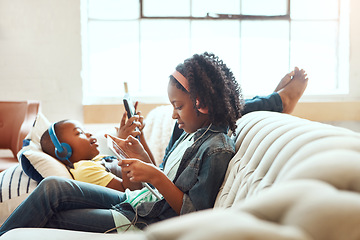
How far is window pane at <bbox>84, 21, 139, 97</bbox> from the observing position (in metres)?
3.66

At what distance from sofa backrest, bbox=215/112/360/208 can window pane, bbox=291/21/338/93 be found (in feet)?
7.46

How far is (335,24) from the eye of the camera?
379 cm

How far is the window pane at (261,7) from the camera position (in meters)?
3.69

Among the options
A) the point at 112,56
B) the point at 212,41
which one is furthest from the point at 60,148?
the point at 212,41

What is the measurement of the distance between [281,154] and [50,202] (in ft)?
2.81

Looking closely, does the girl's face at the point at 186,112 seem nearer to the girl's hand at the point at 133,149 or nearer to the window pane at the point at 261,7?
the girl's hand at the point at 133,149

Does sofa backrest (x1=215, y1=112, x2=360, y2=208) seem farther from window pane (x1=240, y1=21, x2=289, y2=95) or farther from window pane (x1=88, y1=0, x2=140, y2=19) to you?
window pane (x1=88, y1=0, x2=140, y2=19)

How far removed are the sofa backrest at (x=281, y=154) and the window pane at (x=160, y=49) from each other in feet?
6.89

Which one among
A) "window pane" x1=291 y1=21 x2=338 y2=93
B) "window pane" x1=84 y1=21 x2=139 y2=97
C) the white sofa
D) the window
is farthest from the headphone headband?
"window pane" x1=291 y1=21 x2=338 y2=93

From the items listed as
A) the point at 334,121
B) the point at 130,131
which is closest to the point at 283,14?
the point at 334,121

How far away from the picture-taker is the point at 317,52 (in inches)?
150

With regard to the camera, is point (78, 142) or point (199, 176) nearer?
point (199, 176)

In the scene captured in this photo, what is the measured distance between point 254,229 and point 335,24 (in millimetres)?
3587

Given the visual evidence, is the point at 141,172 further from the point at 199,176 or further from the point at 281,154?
the point at 281,154
